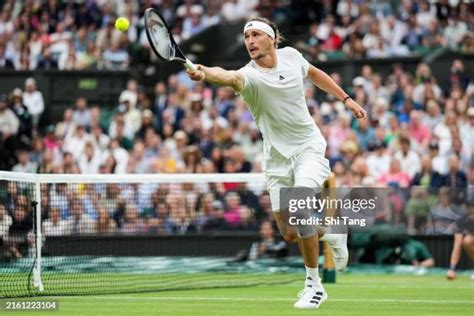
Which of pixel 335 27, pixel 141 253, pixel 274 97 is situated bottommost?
pixel 141 253

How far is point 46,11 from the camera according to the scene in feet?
102

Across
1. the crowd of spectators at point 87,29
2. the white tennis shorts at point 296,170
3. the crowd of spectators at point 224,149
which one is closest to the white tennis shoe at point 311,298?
the white tennis shorts at point 296,170

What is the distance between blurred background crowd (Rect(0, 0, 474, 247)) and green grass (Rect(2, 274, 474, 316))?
8.05ft

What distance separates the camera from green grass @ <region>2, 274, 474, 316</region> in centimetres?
1192

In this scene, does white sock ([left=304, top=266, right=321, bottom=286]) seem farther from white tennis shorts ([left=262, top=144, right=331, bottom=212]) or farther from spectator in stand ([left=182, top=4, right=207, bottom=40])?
spectator in stand ([left=182, top=4, right=207, bottom=40])

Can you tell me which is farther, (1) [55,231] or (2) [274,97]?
(1) [55,231]

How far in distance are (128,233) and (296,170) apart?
6.04m

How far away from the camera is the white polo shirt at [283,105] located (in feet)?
40.0

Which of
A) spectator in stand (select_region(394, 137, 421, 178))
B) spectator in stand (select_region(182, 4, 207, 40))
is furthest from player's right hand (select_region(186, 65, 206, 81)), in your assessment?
spectator in stand (select_region(182, 4, 207, 40))

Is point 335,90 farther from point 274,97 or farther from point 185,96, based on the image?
point 185,96

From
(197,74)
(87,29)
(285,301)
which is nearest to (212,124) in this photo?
(87,29)

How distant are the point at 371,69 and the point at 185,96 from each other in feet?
13.4

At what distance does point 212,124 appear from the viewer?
2495 cm

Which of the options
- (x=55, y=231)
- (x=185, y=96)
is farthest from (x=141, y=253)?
(x=185, y=96)
